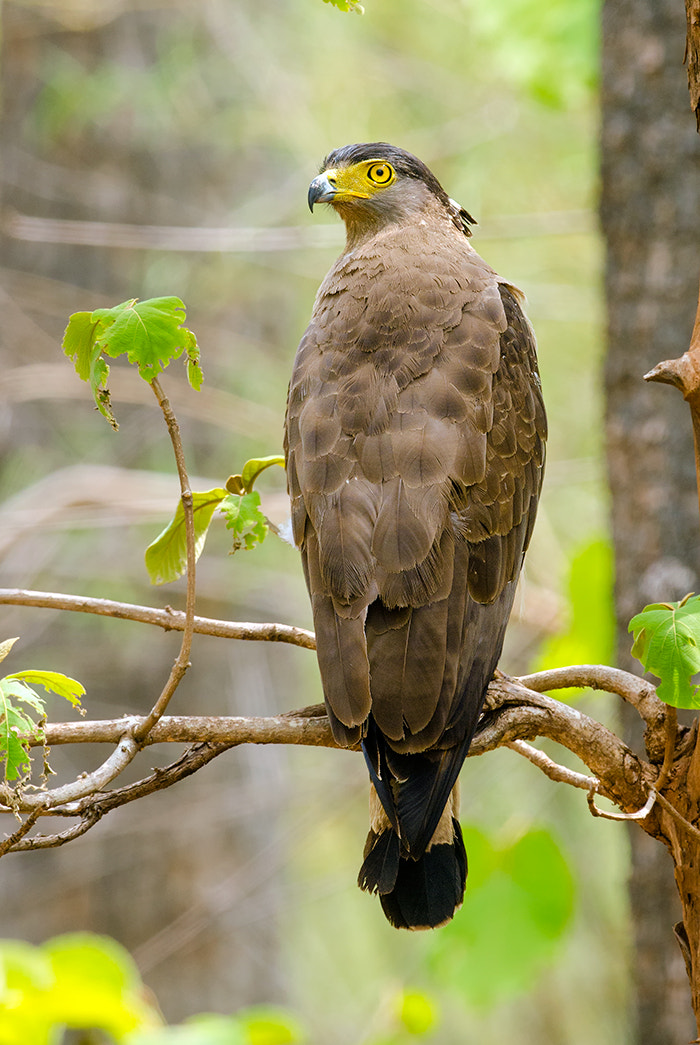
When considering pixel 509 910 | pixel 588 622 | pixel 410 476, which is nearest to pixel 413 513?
pixel 410 476

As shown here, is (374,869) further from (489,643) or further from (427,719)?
(489,643)

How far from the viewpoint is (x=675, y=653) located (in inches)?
61.2

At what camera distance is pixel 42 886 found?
608 cm

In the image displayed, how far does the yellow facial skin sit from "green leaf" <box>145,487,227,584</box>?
123 centimetres

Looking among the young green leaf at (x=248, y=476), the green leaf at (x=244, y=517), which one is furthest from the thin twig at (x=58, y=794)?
the young green leaf at (x=248, y=476)

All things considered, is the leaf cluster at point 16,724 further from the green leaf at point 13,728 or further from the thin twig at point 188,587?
the thin twig at point 188,587

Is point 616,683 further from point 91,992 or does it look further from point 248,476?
point 91,992

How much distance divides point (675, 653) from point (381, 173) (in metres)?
1.91

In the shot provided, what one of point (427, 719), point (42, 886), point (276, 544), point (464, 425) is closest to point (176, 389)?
point (276, 544)

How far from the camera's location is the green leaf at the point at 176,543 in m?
2.02

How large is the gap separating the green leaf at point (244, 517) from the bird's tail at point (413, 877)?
0.54m

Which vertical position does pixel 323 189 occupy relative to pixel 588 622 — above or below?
above

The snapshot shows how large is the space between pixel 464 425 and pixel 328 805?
14.1 ft

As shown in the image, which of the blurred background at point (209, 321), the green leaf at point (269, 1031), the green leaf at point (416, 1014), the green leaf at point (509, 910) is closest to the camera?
the green leaf at point (269, 1031)
